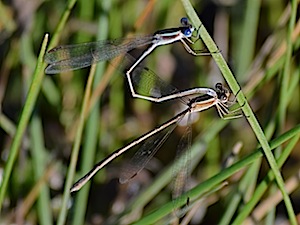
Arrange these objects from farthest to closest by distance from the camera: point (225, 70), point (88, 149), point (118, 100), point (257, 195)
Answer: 1. point (118, 100)
2. point (88, 149)
3. point (257, 195)
4. point (225, 70)

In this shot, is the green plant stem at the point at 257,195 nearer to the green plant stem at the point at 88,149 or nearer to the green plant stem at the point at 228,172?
the green plant stem at the point at 228,172

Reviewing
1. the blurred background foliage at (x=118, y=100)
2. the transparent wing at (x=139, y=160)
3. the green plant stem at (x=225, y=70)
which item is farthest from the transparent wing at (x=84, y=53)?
the green plant stem at (x=225, y=70)

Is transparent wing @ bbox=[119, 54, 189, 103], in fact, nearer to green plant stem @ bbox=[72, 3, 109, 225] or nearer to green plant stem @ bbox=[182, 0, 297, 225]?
green plant stem @ bbox=[72, 3, 109, 225]

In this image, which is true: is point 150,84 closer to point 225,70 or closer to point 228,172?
point 228,172

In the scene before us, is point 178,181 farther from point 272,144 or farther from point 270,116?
point 272,144

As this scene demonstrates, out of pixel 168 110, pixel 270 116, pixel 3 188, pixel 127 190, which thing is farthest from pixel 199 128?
pixel 3 188

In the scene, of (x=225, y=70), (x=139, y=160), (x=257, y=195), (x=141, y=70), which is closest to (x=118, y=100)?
(x=141, y=70)

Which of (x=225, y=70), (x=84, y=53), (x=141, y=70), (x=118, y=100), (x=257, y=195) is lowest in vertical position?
(x=118, y=100)
